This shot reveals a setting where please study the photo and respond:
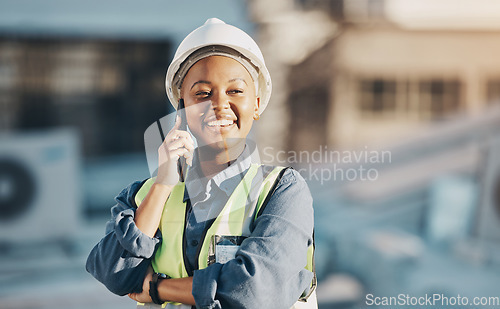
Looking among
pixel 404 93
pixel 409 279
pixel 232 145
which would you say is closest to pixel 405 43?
pixel 404 93

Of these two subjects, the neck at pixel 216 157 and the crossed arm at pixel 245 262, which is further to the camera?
the neck at pixel 216 157

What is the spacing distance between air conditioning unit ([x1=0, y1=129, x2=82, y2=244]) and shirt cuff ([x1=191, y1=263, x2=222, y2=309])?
4.76 meters

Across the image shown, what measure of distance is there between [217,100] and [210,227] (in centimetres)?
27

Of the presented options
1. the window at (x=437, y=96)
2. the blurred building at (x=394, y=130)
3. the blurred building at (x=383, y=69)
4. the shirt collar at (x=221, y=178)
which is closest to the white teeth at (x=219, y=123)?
the shirt collar at (x=221, y=178)

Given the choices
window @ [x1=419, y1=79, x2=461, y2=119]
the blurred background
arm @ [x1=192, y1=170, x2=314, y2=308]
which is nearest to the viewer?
arm @ [x1=192, y1=170, x2=314, y2=308]

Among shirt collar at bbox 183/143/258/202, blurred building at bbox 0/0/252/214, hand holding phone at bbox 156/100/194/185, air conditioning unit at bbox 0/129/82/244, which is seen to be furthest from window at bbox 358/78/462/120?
hand holding phone at bbox 156/100/194/185

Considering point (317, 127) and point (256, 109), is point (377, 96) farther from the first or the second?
point (256, 109)

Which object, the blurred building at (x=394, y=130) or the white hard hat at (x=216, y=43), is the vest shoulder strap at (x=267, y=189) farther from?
the blurred building at (x=394, y=130)

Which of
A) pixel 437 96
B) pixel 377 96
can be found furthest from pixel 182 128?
pixel 437 96

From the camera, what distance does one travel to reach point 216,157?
4.04 feet

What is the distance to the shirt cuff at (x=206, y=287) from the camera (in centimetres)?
107

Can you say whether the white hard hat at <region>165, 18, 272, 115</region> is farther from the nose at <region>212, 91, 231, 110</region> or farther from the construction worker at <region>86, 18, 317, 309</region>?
the nose at <region>212, 91, 231, 110</region>

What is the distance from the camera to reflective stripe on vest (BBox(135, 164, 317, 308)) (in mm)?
1146

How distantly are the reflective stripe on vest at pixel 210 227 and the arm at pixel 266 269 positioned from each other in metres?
0.03
